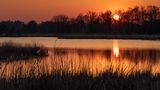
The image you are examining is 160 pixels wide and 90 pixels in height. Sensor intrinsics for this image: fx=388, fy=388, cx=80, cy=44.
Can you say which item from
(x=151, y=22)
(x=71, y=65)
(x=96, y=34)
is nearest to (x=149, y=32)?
(x=151, y=22)

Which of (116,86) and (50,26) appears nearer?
(116,86)

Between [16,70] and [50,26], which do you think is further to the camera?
[50,26]

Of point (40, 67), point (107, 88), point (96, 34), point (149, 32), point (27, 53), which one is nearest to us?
point (107, 88)

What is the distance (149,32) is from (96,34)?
1973 cm

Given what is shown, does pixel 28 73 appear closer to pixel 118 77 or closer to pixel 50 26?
pixel 118 77

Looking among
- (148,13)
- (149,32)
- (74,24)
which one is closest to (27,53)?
(149,32)

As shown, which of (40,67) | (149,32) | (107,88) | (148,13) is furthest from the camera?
(148,13)

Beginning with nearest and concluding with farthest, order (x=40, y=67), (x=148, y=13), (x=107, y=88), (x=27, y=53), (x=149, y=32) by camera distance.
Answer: (x=107, y=88) → (x=40, y=67) → (x=27, y=53) → (x=149, y=32) → (x=148, y=13)

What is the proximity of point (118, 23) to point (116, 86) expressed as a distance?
A: 305ft

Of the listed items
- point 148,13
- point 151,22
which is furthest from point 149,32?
point 148,13

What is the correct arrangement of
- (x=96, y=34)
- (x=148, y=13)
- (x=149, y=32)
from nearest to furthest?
(x=149, y=32)
(x=148, y=13)
(x=96, y=34)

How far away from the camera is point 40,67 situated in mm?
9781

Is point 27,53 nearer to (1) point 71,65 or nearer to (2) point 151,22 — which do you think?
(1) point 71,65

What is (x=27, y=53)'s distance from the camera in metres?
30.2
